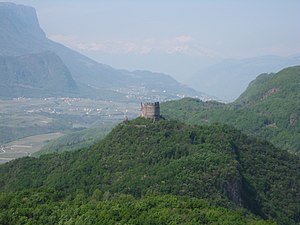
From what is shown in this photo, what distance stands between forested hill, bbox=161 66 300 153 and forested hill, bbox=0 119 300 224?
32.7m

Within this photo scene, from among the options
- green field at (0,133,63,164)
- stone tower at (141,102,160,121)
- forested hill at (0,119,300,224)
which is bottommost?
green field at (0,133,63,164)

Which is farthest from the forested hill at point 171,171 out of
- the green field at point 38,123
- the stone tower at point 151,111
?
the green field at point 38,123

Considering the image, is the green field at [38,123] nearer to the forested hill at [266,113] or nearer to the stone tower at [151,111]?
the forested hill at [266,113]

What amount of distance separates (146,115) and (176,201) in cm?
2391

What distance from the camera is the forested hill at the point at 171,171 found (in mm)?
44750

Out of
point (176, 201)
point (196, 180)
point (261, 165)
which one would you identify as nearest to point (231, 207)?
point (196, 180)

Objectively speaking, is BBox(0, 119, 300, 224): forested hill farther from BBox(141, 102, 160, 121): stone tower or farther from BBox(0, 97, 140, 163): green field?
BBox(0, 97, 140, 163): green field

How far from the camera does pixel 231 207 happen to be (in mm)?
43344

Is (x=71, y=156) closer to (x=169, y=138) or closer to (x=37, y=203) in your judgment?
(x=169, y=138)

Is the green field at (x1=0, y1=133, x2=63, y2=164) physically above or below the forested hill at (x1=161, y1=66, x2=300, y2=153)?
below

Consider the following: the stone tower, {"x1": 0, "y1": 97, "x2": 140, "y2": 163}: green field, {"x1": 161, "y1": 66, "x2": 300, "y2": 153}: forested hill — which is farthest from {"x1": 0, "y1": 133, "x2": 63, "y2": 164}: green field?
the stone tower

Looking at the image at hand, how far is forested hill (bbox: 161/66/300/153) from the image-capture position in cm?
9594

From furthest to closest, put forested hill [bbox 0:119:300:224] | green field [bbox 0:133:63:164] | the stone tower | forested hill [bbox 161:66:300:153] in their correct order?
1. green field [bbox 0:133:63:164]
2. forested hill [bbox 161:66:300:153]
3. the stone tower
4. forested hill [bbox 0:119:300:224]

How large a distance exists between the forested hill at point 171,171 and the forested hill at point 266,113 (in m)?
32.7
